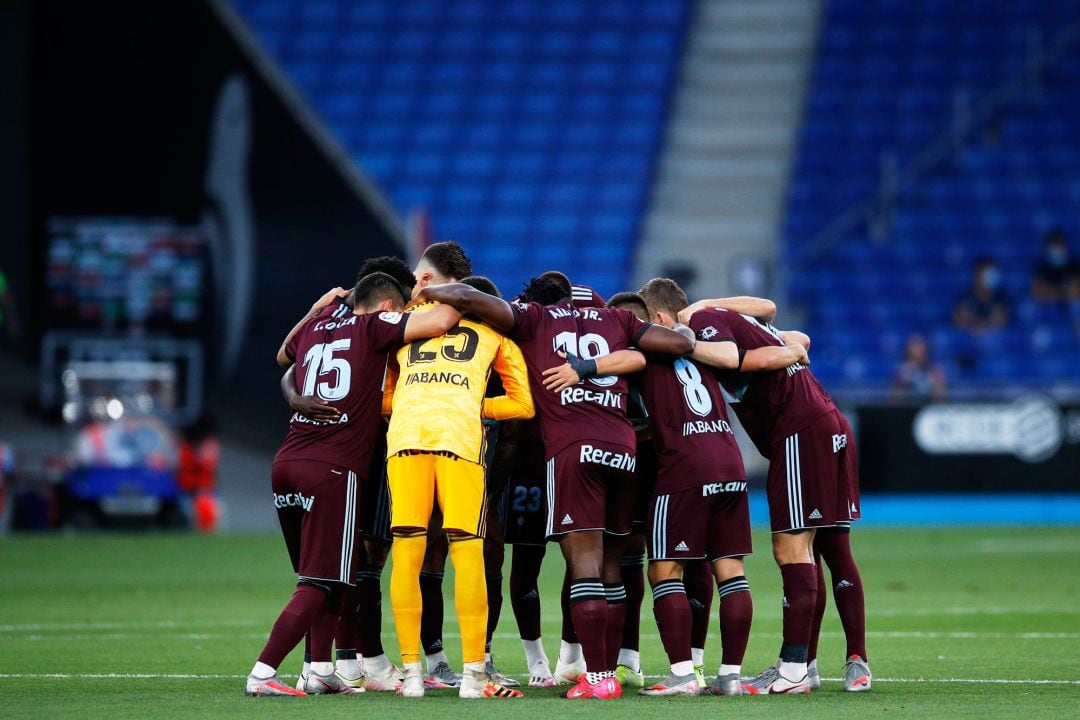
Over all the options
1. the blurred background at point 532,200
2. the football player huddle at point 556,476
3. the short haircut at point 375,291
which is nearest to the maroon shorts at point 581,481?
the football player huddle at point 556,476

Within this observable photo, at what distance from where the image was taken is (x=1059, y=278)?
84.8 feet

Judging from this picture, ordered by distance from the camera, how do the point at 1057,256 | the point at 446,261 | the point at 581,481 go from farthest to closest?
1. the point at 1057,256
2. the point at 446,261
3. the point at 581,481

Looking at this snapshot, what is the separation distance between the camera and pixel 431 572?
8.64m

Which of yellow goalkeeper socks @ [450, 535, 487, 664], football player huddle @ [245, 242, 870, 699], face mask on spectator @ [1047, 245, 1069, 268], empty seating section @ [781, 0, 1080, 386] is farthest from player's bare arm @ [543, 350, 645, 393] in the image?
face mask on spectator @ [1047, 245, 1069, 268]

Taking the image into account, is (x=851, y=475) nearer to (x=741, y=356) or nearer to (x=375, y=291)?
(x=741, y=356)

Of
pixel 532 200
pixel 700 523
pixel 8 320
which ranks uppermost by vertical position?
pixel 532 200

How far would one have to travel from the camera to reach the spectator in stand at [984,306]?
2559cm

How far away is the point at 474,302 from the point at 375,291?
0.78m

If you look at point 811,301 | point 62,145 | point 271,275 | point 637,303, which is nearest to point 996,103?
point 811,301

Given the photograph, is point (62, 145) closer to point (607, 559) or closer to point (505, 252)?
point (505, 252)

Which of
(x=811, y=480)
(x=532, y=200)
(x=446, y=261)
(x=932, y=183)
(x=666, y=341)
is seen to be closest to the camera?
(x=666, y=341)

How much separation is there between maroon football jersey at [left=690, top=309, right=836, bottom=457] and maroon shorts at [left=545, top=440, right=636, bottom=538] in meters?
0.73

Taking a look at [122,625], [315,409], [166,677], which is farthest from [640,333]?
[122,625]

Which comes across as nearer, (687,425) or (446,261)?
(687,425)
